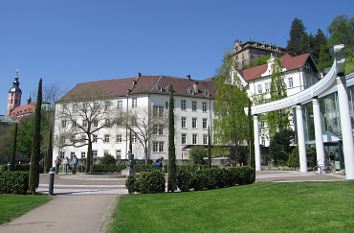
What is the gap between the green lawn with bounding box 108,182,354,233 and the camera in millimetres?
7906

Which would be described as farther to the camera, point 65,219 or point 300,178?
point 300,178

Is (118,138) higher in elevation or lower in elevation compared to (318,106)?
higher

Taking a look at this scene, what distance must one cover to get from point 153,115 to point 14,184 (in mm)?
43177

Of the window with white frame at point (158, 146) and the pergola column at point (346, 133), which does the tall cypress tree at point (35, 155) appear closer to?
the pergola column at point (346, 133)

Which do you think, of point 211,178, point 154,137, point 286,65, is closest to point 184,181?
point 211,178

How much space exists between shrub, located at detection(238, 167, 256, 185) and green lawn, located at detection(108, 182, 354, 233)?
7.53 metres

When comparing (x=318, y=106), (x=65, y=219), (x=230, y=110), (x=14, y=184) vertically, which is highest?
(x=230, y=110)

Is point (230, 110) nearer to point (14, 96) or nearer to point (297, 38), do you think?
point (297, 38)

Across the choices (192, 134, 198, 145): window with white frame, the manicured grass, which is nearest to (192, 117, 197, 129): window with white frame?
(192, 134, 198, 145): window with white frame

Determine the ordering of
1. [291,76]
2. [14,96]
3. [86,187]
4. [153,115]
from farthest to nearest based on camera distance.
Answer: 1. [14,96]
2. [291,76]
3. [153,115]
4. [86,187]

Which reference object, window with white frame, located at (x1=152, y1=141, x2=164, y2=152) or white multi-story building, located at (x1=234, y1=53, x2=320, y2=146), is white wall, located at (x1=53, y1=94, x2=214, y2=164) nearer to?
window with white frame, located at (x1=152, y1=141, x2=164, y2=152)

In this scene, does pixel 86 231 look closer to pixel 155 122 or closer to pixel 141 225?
pixel 141 225

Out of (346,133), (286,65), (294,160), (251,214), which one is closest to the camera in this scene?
(251,214)

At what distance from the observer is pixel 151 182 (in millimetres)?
17953
